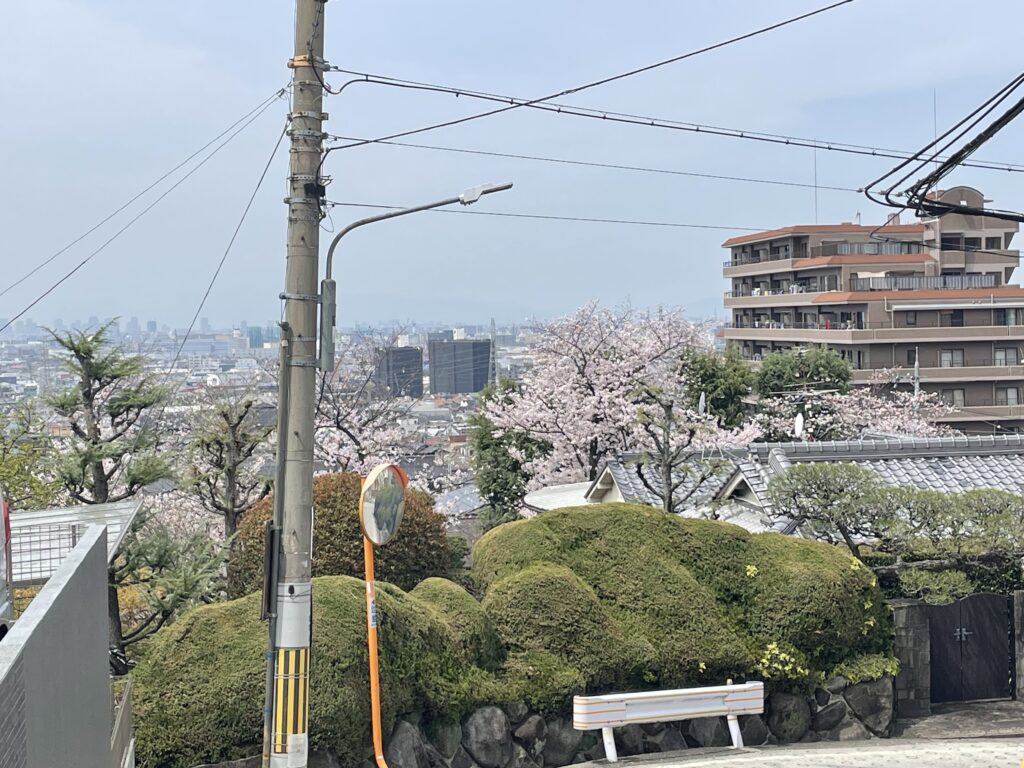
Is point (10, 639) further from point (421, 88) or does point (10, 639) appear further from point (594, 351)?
point (594, 351)

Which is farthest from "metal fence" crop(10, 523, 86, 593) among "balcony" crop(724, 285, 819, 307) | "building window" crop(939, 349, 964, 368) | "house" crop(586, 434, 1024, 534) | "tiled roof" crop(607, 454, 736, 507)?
"balcony" crop(724, 285, 819, 307)

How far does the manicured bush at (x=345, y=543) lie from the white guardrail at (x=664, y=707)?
3222 millimetres

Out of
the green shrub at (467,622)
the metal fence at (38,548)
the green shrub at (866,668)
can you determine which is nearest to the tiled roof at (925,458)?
the green shrub at (866,668)

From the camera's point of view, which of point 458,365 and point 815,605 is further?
point 458,365

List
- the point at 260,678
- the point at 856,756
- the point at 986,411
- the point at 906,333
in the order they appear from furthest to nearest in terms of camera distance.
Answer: the point at 906,333, the point at 986,411, the point at 856,756, the point at 260,678

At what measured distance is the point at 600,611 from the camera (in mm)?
11188

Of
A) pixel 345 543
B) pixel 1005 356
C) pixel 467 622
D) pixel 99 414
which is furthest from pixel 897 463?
pixel 1005 356

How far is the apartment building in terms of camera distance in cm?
5156

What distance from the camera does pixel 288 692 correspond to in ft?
25.6

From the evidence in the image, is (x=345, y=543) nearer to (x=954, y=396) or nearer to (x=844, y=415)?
(x=844, y=415)

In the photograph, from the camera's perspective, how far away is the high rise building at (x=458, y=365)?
10144cm

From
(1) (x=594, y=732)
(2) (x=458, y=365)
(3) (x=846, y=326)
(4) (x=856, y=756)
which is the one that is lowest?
(4) (x=856, y=756)

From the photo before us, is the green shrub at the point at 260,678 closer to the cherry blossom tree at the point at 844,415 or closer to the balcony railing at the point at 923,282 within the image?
the cherry blossom tree at the point at 844,415

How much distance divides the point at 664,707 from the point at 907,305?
45960 millimetres
